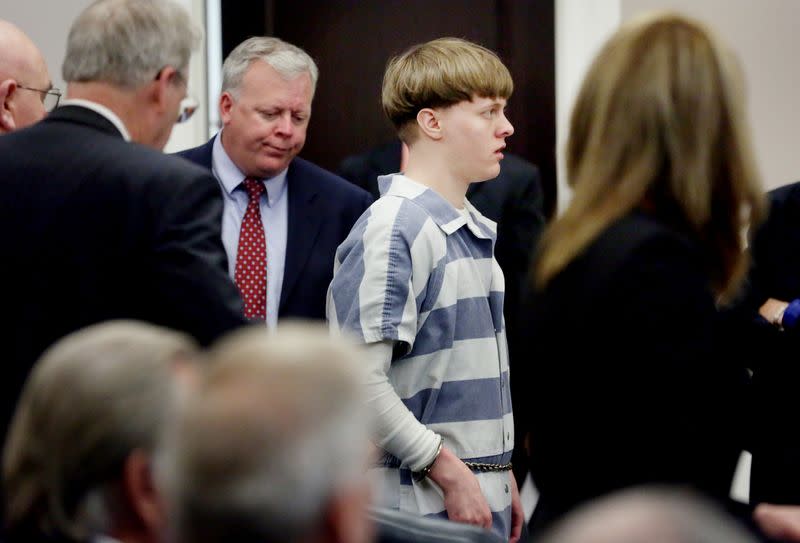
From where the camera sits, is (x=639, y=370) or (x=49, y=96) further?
(x=49, y=96)

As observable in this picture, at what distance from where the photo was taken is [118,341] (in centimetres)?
140

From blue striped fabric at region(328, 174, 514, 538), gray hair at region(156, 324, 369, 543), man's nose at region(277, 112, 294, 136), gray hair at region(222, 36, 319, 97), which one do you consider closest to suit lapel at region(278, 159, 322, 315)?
man's nose at region(277, 112, 294, 136)

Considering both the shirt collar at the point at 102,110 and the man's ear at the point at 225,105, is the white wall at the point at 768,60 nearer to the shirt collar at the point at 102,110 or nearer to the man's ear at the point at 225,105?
the man's ear at the point at 225,105

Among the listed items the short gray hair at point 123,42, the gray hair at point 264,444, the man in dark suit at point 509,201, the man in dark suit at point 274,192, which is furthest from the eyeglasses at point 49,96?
the gray hair at point 264,444

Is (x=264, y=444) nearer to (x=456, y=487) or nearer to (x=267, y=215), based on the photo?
(x=456, y=487)

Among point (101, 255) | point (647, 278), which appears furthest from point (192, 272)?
point (647, 278)

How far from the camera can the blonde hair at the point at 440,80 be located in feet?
9.05

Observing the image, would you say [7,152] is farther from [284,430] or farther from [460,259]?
[284,430]

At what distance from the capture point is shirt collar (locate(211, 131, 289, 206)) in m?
3.30

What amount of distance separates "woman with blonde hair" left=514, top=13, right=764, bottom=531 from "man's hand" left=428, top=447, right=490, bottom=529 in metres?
0.87

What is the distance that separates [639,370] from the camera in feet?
5.32

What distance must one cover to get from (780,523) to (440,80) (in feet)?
4.40

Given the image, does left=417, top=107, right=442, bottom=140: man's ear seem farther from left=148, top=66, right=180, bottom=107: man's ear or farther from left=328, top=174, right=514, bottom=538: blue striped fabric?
left=148, top=66, right=180, bottom=107: man's ear

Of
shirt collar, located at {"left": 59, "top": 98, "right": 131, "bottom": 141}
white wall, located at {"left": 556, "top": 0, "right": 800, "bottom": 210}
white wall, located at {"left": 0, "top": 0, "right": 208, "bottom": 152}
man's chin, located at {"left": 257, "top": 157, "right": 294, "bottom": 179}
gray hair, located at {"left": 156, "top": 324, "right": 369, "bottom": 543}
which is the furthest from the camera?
white wall, located at {"left": 556, "top": 0, "right": 800, "bottom": 210}
